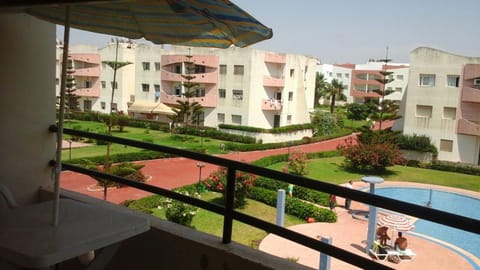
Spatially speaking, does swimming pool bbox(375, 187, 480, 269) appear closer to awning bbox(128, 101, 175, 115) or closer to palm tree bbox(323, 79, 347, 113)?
awning bbox(128, 101, 175, 115)

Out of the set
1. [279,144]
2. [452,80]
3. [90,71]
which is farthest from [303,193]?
[90,71]


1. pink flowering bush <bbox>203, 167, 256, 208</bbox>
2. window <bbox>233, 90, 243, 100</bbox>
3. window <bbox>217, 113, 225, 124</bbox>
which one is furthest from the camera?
window <bbox>217, 113, 225, 124</bbox>

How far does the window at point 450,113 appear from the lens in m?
24.5

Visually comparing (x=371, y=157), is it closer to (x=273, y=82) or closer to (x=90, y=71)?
(x=273, y=82)

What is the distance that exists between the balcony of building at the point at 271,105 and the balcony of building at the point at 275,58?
2.55 meters

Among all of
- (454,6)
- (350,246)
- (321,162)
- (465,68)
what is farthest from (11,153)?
(454,6)

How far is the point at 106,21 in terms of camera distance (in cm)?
173

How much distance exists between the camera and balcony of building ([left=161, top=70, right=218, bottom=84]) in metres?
28.0

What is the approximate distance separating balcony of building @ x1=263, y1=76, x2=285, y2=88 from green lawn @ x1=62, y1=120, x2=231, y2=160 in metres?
4.87

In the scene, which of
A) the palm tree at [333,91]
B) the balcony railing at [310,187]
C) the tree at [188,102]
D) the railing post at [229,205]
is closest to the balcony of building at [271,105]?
the tree at [188,102]

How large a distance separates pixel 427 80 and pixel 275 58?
30.6 feet

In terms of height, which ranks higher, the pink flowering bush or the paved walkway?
the pink flowering bush

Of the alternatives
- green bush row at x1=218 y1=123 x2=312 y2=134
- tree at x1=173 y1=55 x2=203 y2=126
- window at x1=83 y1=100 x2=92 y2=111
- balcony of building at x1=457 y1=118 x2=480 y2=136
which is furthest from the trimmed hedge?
window at x1=83 y1=100 x2=92 y2=111

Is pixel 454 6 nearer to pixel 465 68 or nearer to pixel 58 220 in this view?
pixel 465 68
